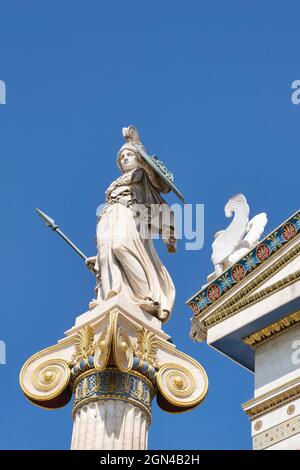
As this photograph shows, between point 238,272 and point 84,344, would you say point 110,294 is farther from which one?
point 238,272

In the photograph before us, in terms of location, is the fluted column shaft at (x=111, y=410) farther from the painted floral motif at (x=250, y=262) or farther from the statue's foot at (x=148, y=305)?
the painted floral motif at (x=250, y=262)

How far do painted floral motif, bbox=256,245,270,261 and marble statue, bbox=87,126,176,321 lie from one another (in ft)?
3.86

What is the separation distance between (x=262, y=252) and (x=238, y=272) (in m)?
0.42

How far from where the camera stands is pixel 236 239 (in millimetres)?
17859

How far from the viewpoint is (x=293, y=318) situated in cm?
1631

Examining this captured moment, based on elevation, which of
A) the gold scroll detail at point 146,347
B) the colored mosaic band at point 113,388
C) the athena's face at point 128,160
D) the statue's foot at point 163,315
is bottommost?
the colored mosaic band at point 113,388

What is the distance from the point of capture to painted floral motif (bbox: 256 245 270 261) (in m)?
17.0

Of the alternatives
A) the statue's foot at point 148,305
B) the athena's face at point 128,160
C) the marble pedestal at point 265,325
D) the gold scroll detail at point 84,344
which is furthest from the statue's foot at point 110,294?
the athena's face at point 128,160

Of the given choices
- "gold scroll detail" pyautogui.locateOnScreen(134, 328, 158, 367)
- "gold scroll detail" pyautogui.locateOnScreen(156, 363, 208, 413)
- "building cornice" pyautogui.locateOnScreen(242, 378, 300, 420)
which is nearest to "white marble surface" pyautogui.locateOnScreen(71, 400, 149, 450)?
"gold scroll detail" pyautogui.locateOnScreen(156, 363, 208, 413)

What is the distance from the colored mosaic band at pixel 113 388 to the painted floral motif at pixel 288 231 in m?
2.83

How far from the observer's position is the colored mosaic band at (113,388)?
15.1 m

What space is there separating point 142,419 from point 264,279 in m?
2.83
